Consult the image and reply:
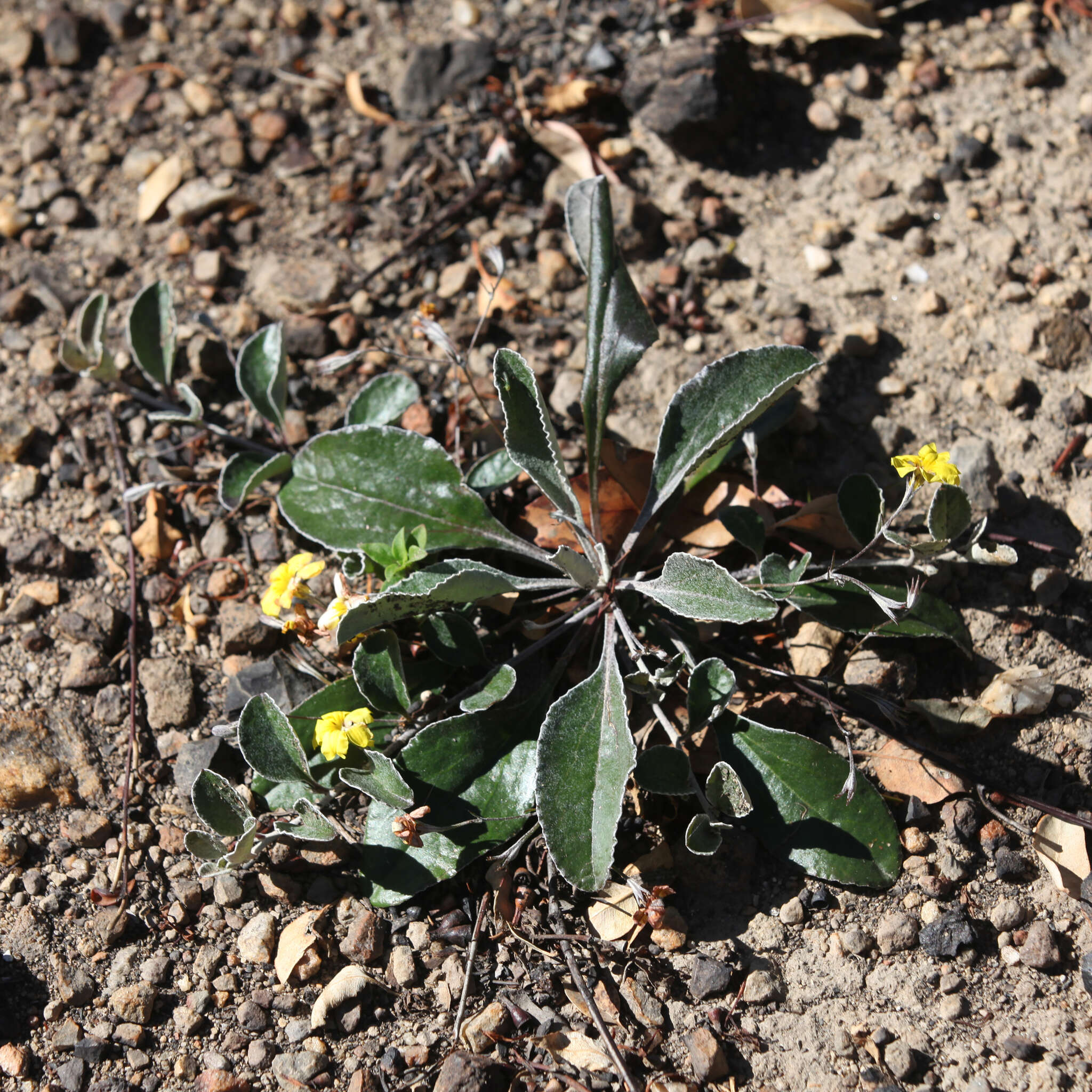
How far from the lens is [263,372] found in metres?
3.02

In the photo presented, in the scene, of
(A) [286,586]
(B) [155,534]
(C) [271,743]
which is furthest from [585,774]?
(B) [155,534]

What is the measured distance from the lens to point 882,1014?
2.29 metres

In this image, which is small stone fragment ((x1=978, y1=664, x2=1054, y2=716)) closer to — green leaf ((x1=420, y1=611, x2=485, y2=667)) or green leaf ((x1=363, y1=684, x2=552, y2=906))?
green leaf ((x1=363, y1=684, x2=552, y2=906))

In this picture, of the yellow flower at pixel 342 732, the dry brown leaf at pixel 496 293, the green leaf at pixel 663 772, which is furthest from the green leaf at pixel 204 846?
the dry brown leaf at pixel 496 293

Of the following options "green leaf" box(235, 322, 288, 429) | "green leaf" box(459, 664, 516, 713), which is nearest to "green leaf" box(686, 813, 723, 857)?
"green leaf" box(459, 664, 516, 713)

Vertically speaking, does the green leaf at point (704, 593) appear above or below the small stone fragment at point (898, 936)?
above

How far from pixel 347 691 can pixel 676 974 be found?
3.80 feet

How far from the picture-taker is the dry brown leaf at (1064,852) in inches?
94.6

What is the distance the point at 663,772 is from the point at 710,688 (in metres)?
0.25

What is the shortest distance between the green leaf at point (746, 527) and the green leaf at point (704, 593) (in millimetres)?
299

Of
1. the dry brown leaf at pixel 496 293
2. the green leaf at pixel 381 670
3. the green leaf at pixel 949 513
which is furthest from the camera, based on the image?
the dry brown leaf at pixel 496 293

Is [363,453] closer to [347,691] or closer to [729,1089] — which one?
[347,691]

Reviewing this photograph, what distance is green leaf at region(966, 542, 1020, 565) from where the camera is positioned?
2.34m

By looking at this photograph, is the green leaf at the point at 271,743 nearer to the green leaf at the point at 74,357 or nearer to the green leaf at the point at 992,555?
the green leaf at the point at 74,357
